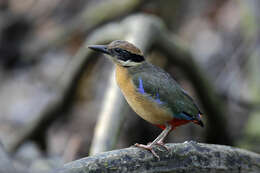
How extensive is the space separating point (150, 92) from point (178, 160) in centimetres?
48

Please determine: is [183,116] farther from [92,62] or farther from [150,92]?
[92,62]

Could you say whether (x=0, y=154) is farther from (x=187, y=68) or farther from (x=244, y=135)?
(x=244, y=135)

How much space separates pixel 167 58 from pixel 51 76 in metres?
3.04

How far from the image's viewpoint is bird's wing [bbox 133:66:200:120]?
3.43m

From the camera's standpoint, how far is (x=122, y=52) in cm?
351

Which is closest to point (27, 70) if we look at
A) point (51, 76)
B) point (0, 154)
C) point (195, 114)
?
point (51, 76)

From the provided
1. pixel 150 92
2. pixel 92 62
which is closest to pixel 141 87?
pixel 150 92

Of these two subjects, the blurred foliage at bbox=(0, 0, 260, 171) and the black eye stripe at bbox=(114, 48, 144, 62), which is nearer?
the black eye stripe at bbox=(114, 48, 144, 62)

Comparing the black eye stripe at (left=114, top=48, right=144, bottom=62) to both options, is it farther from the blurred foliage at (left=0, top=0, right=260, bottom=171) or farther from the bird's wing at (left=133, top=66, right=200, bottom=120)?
the blurred foliage at (left=0, top=0, right=260, bottom=171)

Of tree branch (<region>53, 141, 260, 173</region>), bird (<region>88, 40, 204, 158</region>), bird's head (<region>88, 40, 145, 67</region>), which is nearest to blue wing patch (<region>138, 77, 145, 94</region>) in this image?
bird (<region>88, 40, 204, 158</region>)

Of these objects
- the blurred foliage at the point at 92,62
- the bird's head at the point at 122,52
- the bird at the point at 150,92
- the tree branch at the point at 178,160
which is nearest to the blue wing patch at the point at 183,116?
the bird at the point at 150,92

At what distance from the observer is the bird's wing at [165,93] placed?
3426mm

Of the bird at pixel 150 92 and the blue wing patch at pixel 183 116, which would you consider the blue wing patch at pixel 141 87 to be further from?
the blue wing patch at pixel 183 116

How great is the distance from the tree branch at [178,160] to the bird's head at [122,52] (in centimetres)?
64
